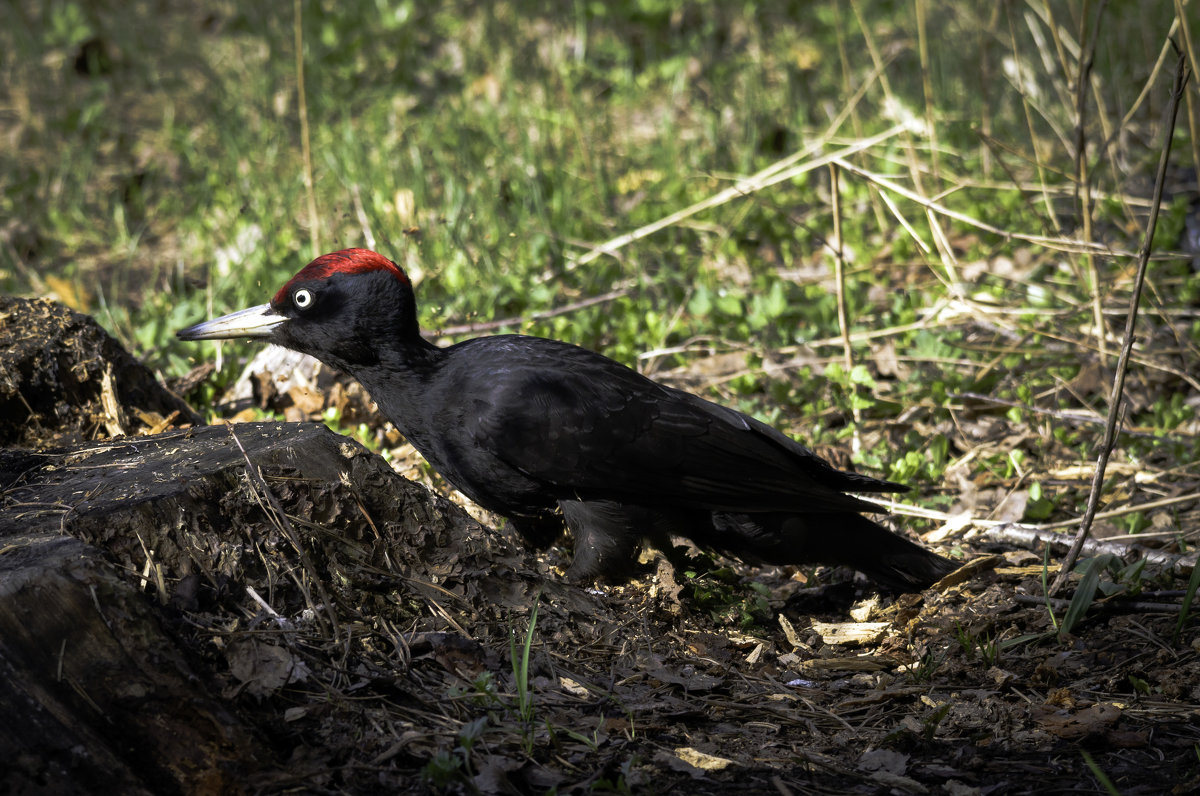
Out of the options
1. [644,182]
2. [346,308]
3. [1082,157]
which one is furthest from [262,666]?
[644,182]

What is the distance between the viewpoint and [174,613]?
2.36 meters

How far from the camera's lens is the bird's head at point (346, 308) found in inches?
134

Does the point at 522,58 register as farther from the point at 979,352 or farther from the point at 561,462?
the point at 561,462

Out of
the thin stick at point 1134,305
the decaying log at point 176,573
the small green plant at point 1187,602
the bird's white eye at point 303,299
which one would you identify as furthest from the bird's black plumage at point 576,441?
the small green plant at point 1187,602

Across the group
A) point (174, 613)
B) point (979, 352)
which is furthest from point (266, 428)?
point (979, 352)

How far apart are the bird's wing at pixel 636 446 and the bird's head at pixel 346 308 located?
412 millimetres

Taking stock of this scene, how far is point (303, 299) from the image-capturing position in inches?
135

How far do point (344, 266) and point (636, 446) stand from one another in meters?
1.12

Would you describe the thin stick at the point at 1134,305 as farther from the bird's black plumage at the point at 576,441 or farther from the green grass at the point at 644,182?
the green grass at the point at 644,182

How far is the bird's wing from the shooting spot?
3.32 metres

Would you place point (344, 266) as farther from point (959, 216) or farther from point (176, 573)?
point (959, 216)

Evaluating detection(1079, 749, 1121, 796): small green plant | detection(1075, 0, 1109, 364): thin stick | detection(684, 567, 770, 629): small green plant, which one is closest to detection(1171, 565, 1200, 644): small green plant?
detection(1079, 749, 1121, 796): small green plant

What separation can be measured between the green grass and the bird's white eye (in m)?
1.14

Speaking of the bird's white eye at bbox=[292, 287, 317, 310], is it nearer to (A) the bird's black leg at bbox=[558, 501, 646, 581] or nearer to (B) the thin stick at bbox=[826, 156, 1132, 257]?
(A) the bird's black leg at bbox=[558, 501, 646, 581]
